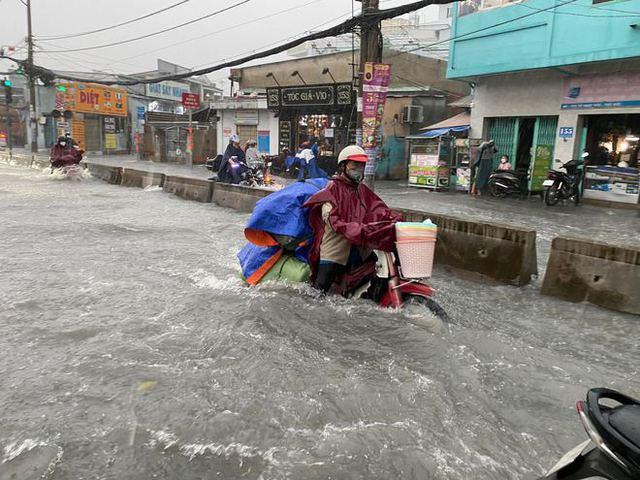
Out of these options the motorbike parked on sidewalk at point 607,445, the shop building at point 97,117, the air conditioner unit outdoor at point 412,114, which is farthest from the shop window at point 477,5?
the shop building at point 97,117

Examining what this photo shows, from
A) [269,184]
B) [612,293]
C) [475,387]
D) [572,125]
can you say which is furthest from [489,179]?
[475,387]

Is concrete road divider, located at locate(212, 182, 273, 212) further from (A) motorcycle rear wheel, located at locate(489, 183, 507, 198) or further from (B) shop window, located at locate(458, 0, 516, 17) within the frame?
(B) shop window, located at locate(458, 0, 516, 17)

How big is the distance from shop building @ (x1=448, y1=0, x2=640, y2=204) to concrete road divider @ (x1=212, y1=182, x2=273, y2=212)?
795cm

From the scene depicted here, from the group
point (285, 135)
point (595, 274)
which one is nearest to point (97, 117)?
point (285, 135)

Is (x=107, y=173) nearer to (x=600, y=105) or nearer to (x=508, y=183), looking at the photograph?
(x=508, y=183)

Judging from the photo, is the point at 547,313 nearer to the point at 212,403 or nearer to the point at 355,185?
the point at 355,185

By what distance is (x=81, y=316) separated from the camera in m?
4.76

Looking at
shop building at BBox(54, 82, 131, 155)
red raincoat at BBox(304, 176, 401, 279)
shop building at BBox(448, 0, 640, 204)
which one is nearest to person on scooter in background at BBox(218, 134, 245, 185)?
shop building at BBox(448, 0, 640, 204)

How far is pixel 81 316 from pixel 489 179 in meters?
12.5

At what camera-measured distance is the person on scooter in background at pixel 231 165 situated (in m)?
13.8

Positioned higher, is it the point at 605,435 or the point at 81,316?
the point at 605,435

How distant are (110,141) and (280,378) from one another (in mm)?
40406

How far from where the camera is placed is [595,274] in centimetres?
528

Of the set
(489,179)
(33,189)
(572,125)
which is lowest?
(33,189)
